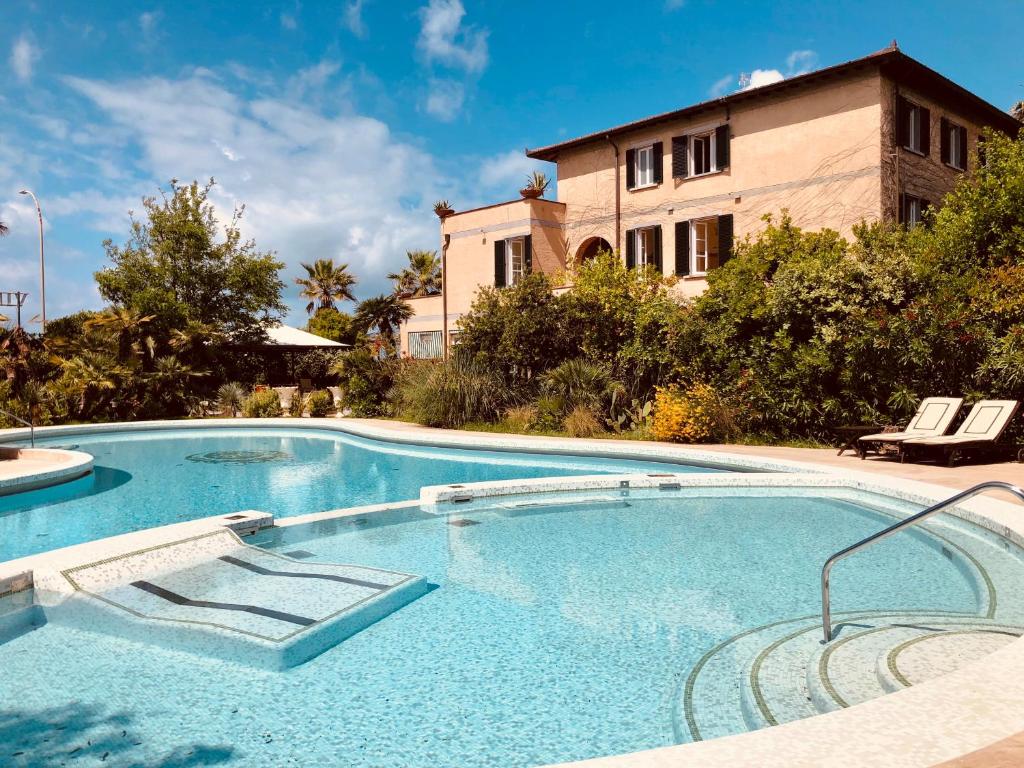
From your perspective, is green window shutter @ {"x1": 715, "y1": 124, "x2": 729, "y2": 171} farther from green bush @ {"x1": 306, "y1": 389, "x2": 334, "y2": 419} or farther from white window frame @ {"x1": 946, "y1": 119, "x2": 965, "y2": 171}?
green bush @ {"x1": 306, "y1": 389, "x2": 334, "y2": 419}

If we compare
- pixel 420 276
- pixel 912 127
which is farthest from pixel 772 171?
pixel 420 276

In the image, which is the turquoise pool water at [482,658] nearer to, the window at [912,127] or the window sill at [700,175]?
the window at [912,127]

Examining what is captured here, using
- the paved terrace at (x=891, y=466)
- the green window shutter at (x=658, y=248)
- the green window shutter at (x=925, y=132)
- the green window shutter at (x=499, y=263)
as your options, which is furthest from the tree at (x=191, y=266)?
the green window shutter at (x=925, y=132)

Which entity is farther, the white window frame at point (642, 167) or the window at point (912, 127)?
the white window frame at point (642, 167)

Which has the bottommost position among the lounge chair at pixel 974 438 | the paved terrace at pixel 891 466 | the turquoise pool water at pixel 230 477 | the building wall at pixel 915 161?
the turquoise pool water at pixel 230 477

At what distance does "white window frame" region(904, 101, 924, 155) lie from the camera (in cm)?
1848

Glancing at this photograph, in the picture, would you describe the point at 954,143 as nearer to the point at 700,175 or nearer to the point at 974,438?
the point at 700,175

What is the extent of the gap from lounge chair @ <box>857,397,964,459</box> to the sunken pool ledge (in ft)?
38.9

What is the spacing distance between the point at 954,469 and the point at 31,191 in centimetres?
3344

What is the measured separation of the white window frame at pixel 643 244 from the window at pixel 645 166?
4.53ft

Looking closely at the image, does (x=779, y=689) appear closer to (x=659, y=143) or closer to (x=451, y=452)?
(x=451, y=452)

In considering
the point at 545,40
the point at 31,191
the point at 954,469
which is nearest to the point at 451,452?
the point at 954,469

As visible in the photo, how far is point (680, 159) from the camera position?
2100 cm

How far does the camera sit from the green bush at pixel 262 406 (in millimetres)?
21703
